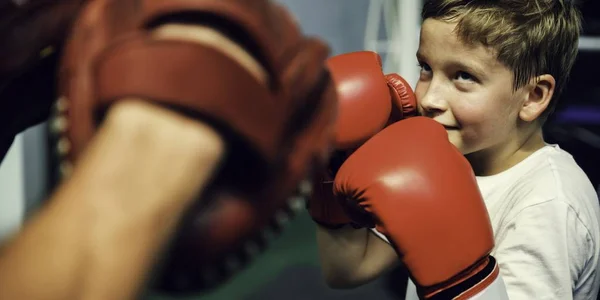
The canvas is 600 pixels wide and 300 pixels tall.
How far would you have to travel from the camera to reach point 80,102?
32 cm

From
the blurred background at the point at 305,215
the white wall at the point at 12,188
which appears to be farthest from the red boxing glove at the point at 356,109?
the white wall at the point at 12,188

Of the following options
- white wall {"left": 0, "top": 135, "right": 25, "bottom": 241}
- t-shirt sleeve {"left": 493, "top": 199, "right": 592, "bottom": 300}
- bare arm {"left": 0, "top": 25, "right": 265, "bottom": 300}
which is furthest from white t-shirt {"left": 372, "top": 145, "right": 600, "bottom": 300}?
white wall {"left": 0, "top": 135, "right": 25, "bottom": 241}

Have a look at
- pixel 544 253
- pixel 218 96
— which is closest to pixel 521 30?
Answer: pixel 544 253

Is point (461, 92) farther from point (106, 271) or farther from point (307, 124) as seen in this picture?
point (106, 271)

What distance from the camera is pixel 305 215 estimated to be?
3023mm

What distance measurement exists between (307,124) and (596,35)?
2.75m

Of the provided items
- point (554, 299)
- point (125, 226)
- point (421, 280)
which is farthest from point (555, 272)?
point (125, 226)

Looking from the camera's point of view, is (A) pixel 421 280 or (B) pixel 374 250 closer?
(A) pixel 421 280

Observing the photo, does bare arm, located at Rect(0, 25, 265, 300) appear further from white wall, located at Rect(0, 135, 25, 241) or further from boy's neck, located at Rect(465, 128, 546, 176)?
white wall, located at Rect(0, 135, 25, 241)

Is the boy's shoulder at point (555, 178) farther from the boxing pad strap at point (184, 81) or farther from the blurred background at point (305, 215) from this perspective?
the blurred background at point (305, 215)

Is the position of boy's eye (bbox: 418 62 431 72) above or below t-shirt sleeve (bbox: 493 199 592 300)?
above

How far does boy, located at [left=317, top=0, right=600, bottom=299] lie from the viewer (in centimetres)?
83

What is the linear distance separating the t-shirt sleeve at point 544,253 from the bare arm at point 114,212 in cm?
65

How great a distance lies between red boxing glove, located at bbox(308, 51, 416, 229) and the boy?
0.13ft
